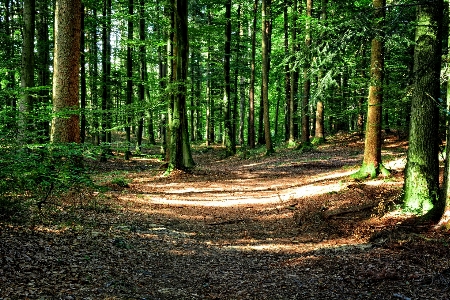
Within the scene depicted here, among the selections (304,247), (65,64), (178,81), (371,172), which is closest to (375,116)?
(371,172)

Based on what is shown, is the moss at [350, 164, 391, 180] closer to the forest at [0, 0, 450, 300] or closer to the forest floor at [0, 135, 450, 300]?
the forest at [0, 0, 450, 300]

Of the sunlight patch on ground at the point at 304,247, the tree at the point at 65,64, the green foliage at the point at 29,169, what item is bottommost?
the sunlight patch on ground at the point at 304,247

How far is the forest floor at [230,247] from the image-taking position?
16.3 feet

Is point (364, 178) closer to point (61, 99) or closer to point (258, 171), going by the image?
point (258, 171)

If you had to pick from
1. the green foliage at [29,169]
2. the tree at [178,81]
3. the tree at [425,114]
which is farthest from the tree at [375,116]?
the green foliage at [29,169]

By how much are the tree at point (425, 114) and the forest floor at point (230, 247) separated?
772mm

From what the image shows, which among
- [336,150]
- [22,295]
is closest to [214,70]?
[336,150]

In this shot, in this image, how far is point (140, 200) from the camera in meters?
11.6

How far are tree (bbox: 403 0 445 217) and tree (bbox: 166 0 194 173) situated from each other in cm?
976

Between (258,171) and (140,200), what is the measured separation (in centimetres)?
786

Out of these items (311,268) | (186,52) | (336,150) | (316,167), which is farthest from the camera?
(336,150)

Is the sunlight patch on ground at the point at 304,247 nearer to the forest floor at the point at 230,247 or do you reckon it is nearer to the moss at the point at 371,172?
the forest floor at the point at 230,247

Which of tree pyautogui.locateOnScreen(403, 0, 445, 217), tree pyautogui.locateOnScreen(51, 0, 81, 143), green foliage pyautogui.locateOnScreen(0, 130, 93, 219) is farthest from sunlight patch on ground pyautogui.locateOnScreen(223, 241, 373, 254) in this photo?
tree pyautogui.locateOnScreen(51, 0, 81, 143)

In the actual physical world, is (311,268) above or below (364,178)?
below
